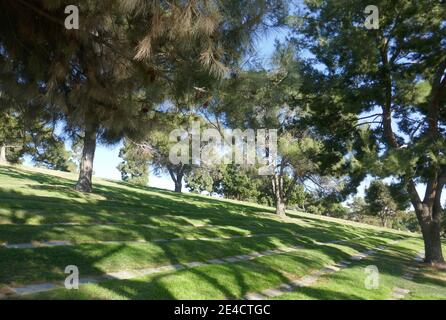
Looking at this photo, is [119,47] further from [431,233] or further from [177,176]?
[177,176]

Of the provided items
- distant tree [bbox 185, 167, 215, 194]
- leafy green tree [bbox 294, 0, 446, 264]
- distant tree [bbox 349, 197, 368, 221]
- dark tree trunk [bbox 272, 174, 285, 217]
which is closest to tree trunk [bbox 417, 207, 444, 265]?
leafy green tree [bbox 294, 0, 446, 264]

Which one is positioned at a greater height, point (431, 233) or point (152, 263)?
point (431, 233)

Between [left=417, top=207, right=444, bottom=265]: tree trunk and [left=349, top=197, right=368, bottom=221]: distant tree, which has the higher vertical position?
[left=349, top=197, right=368, bottom=221]: distant tree

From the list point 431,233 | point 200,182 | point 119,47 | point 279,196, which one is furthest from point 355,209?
point 119,47

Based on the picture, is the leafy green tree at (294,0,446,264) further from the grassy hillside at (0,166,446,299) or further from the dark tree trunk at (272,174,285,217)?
the dark tree trunk at (272,174,285,217)

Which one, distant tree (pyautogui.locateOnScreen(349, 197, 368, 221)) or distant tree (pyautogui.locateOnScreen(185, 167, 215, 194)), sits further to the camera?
distant tree (pyautogui.locateOnScreen(349, 197, 368, 221))

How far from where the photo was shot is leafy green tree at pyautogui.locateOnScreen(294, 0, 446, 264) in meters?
12.4

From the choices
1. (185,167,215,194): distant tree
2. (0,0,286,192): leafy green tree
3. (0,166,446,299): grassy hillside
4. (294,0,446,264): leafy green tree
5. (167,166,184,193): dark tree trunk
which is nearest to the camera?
(0,0,286,192): leafy green tree

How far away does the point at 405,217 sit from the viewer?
73.1m

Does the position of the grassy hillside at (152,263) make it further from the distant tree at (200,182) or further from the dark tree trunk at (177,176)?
the distant tree at (200,182)

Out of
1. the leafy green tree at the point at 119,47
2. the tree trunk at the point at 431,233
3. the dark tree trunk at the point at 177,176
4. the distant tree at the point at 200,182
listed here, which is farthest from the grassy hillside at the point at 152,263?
the distant tree at the point at 200,182

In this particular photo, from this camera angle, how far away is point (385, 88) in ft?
44.7

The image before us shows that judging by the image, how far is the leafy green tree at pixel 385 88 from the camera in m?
12.4
